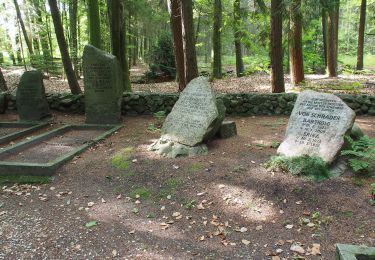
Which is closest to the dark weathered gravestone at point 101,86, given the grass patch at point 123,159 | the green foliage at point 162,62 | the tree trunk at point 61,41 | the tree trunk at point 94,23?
the tree trunk at point 61,41

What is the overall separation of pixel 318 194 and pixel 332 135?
1.18m

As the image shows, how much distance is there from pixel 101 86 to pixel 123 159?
127 inches

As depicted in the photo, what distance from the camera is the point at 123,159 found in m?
6.20

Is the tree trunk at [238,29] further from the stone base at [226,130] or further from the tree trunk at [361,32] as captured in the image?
the stone base at [226,130]

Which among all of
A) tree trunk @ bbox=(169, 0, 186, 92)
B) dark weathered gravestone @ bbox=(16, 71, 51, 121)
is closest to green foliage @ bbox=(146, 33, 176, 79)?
tree trunk @ bbox=(169, 0, 186, 92)

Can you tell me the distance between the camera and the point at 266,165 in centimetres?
538

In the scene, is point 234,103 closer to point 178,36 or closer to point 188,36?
point 188,36

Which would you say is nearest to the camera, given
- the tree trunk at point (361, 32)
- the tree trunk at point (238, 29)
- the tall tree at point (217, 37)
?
the tree trunk at point (238, 29)

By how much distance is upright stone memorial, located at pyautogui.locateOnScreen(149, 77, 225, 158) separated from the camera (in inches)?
248

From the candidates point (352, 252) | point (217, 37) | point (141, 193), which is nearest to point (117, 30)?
point (217, 37)

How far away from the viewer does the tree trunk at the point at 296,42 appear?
9.77 m

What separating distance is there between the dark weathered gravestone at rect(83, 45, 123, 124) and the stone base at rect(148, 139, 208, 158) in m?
2.83

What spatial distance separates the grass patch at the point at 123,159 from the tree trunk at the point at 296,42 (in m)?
6.55

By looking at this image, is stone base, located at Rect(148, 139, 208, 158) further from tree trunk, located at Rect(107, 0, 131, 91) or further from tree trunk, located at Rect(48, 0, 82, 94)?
tree trunk, located at Rect(107, 0, 131, 91)
